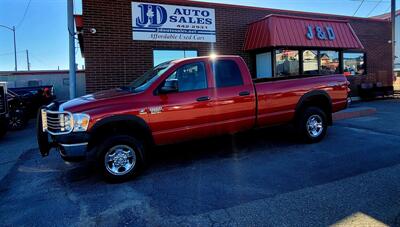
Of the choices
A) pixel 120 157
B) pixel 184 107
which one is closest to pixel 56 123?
pixel 120 157

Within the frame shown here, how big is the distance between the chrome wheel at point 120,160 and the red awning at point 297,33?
789cm

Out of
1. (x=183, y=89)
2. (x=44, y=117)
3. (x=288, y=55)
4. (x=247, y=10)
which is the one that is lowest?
(x=44, y=117)

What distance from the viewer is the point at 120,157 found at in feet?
17.2

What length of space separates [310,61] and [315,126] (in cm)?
712

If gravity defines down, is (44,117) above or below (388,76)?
below

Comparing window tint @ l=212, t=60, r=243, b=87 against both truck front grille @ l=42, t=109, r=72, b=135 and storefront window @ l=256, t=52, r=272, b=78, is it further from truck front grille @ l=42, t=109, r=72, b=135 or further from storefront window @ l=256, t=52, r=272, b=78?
storefront window @ l=256, t=52, r=272, b=78

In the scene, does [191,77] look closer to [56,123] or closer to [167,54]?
[56,123]

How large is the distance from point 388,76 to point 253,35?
1001 cm

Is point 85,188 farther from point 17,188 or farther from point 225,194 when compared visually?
point 225,194

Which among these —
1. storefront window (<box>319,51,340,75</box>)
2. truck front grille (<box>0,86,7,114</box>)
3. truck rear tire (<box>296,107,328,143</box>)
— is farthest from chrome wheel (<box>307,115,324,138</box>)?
truck front grille (<box>0,86,7,114</box>)

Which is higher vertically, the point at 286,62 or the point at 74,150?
the point at 286,62

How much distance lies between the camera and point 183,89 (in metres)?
5.78

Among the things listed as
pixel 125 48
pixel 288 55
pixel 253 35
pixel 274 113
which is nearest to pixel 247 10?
pixel 253 35

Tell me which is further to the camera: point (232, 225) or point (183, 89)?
point (183, 89)
